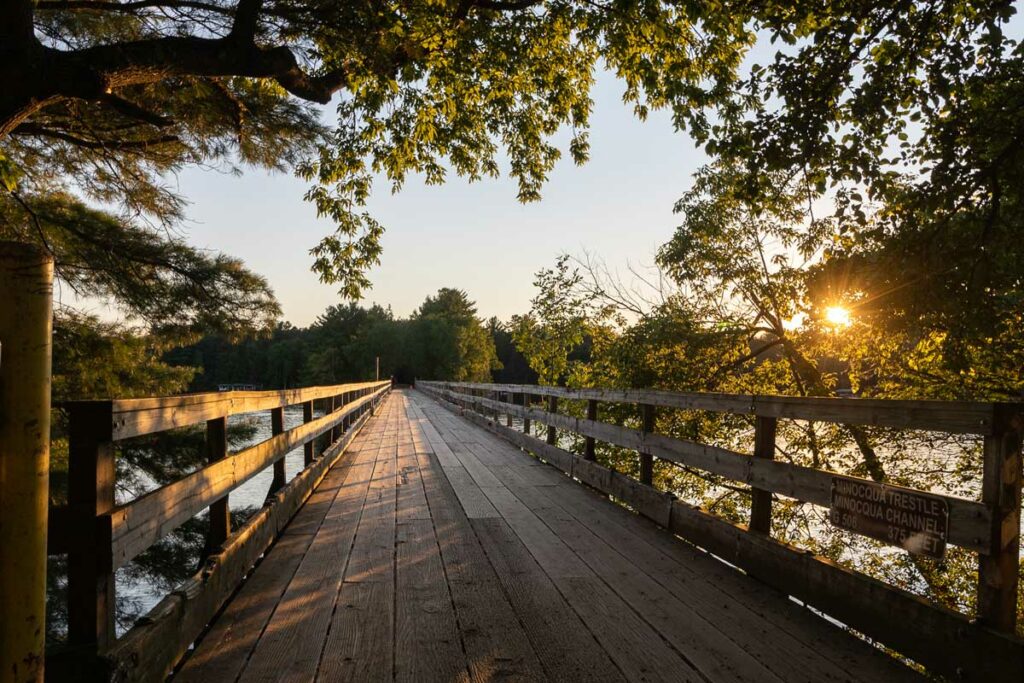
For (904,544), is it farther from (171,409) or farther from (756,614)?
(171,409)

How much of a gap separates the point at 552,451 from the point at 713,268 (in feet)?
19.5

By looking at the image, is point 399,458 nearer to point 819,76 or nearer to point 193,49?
point 193,49

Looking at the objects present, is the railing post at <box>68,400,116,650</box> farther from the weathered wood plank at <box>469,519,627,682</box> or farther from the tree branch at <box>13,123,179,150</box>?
the tree branch at <box>13,123,179,150</box>

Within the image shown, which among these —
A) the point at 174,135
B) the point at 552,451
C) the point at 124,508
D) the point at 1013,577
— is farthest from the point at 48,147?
the point at 1013,577

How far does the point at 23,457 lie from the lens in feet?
4.10

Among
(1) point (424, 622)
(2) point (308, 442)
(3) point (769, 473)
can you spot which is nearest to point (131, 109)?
(2) point (308, 442)

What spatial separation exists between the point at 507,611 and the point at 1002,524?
1967 mm

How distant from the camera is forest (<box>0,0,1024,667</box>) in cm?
573

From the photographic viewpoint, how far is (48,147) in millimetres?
7441

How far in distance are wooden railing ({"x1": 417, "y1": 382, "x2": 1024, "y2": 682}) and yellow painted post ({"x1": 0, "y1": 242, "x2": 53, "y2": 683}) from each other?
2.68 m

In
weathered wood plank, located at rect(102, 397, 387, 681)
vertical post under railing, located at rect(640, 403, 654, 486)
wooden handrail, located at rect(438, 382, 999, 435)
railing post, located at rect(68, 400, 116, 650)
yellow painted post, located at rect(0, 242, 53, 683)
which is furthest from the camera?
vertical post under railing, located at rect(640, 403, 654, 486)

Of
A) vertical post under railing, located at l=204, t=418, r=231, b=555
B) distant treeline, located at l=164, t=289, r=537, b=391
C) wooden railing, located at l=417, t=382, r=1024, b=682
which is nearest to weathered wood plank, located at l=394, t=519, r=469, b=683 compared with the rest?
vertical post under railing, located at l=204, t=418, r=231, b=555

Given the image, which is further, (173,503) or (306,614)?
(306,614)

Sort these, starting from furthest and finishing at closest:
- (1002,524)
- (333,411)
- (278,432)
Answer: (333,411), (278,432), (1002,524)
